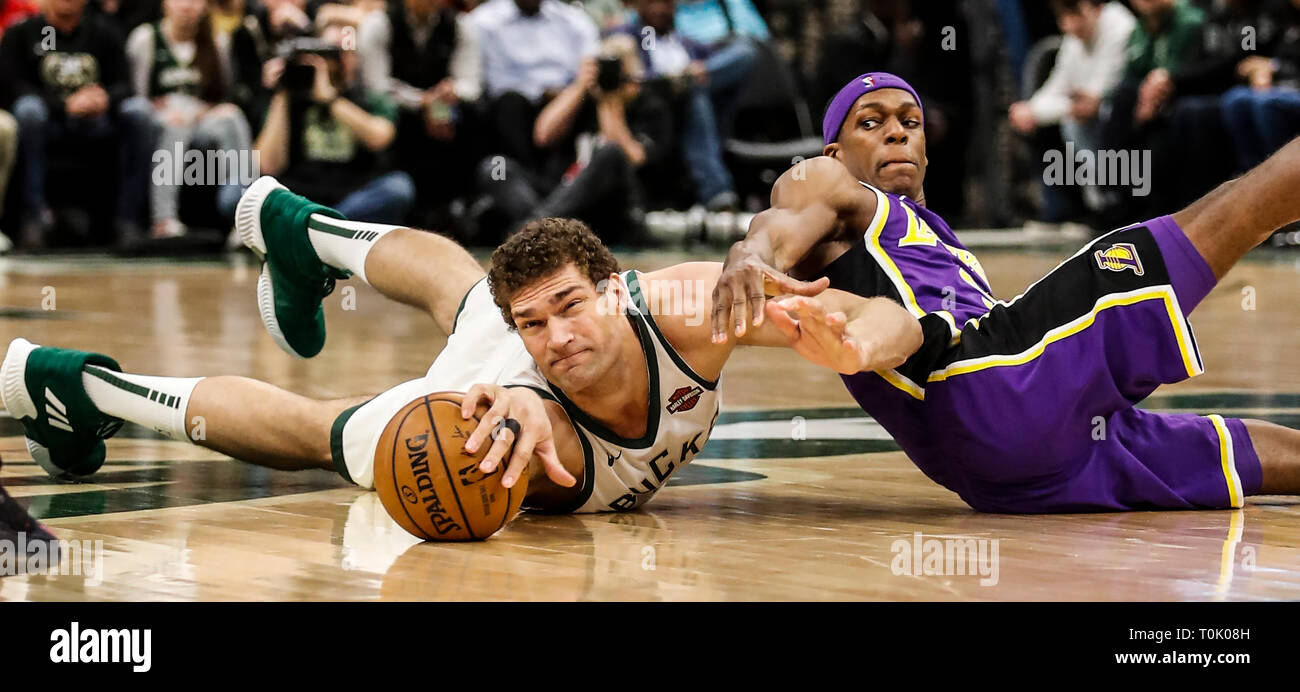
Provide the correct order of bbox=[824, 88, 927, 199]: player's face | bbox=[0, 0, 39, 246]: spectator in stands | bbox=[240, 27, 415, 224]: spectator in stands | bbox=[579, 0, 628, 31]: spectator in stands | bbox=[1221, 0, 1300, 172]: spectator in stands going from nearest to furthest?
bbox=[824, 88, 927, 199]: player's face
bbox=[240, 27, 415, 224]: spectator in stands
bbox=[1221, 0, 1300, 172]: spectator in stands
bbox=[0, 0, 39, 246]: spectator in stands
bbox=[579, 0, 628, 31]: spectator in stands

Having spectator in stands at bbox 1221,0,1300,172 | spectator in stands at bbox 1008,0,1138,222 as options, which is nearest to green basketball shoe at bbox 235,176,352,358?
spectator in stands at bbox 1221,0,1300,172

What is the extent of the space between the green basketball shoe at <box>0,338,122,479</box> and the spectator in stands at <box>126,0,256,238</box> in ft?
25.6

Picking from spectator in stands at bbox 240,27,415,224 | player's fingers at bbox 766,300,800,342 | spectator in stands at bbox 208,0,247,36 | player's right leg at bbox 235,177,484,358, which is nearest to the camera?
player's fingers at bbox 766,300,800,342

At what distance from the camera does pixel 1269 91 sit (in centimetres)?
1147

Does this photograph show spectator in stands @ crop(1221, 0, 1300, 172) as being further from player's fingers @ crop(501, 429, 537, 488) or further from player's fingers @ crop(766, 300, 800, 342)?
player's fingers @ crop(501, 429, 537, 488)

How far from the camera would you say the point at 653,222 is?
13609 mm

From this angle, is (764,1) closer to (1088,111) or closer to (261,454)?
(1088,111)

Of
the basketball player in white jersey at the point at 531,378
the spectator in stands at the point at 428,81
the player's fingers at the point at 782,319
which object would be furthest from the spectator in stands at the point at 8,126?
the player's fingers at the point at 782,319

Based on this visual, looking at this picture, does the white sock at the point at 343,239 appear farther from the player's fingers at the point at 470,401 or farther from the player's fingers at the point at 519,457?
the player's fingers at the point at 519,457

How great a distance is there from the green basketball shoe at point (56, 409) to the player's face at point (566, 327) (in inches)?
53.3

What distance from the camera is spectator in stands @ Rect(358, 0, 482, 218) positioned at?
38.6ft

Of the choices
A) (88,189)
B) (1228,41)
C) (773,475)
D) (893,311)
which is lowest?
(773,475)

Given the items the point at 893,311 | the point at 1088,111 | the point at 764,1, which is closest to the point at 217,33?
the point at 764,1

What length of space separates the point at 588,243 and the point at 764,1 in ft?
36.9
